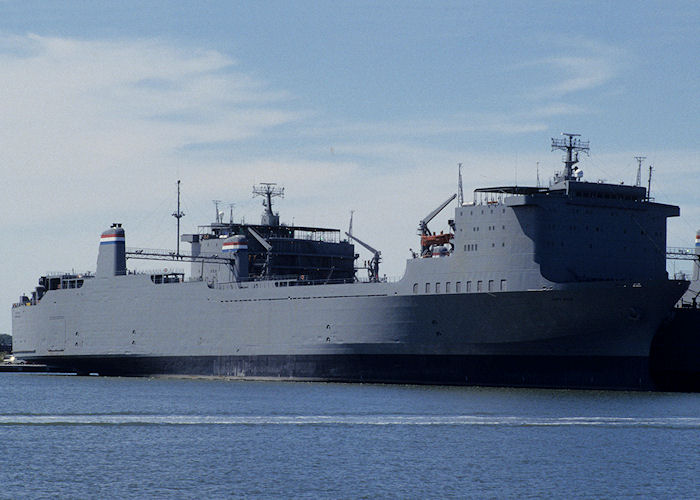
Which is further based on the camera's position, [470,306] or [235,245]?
[235,245]

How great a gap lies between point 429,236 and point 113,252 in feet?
66.5

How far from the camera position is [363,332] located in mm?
55062

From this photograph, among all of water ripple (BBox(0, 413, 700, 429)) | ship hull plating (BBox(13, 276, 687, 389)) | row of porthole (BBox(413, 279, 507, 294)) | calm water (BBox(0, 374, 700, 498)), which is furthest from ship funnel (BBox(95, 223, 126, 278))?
water ripple (BBox(0, 413, 700, 429))

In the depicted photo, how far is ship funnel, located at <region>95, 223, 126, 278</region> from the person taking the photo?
67688mm

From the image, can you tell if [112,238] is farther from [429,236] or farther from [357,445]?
[357,445]

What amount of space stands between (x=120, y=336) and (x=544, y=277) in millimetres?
28510

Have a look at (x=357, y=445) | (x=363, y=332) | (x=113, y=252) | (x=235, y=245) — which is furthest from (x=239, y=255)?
(x=357, y=445)

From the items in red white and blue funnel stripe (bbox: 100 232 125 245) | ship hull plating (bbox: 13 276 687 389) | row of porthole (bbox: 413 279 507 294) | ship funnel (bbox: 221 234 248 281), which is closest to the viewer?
ship hull plating (bbox: 13 276 687 389)

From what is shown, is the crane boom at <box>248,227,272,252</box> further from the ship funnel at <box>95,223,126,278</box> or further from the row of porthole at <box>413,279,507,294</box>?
the row of porthole at <box>413,279,507,294</box>

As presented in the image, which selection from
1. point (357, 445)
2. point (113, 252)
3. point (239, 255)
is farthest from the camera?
point (113, 252)

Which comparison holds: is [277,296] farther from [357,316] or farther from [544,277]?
[544,277]

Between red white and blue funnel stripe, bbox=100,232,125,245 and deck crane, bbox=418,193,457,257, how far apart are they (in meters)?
19.2

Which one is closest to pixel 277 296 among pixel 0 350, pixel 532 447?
pixel 532 447

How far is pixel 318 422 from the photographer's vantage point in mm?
38500
